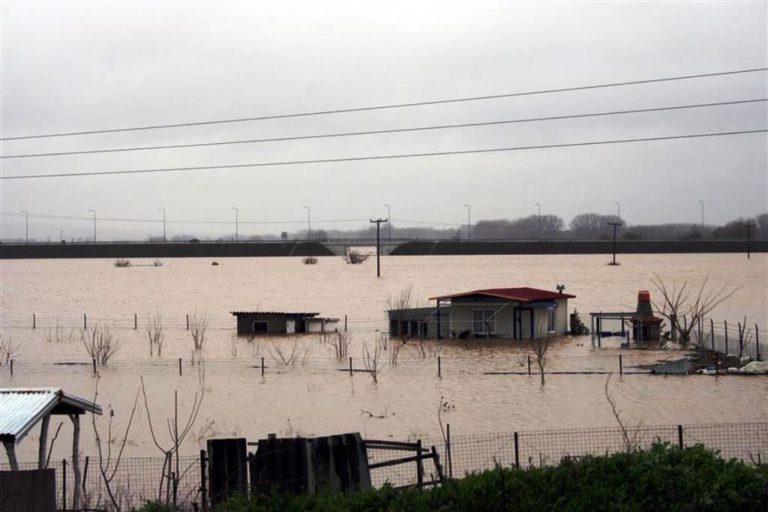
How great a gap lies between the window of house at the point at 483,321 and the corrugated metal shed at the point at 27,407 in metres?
22.8

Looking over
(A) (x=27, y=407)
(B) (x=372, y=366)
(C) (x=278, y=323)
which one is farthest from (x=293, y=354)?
(A) (x=27, y=407)

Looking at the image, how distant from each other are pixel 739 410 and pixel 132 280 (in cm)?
8090

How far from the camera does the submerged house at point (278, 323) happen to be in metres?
36.3

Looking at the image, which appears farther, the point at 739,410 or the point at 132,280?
the point at 132,280

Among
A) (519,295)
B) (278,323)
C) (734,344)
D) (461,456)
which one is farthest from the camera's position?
(278,323)

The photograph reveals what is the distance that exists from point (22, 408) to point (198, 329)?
27.4 meters

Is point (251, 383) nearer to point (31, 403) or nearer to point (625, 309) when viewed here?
point (31, 403)

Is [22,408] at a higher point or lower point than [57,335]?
higher

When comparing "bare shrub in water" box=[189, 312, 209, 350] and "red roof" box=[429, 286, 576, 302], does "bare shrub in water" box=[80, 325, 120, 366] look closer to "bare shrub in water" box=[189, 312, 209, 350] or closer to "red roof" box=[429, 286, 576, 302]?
"bare shrub in water" box=[189, 312, 209, 350]

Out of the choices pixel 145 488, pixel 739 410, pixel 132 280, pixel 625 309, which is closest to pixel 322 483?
pixel 145 488

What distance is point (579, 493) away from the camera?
821cm

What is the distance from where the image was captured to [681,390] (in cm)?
2056

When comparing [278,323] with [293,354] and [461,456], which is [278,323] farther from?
[461,456]

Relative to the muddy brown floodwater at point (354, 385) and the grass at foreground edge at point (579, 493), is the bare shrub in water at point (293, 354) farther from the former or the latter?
the grass at foreground edge at point (579, 493)
